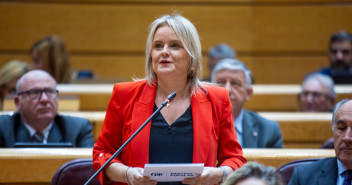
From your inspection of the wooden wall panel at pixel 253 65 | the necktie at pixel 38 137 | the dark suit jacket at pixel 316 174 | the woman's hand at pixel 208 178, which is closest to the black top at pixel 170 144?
the woman's hand at pixel 208 178

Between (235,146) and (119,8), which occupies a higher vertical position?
(119,8)

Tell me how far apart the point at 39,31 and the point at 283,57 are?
2.72 metres

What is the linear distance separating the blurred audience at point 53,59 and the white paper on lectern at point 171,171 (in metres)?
2.95

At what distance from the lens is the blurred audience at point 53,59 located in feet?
15.4

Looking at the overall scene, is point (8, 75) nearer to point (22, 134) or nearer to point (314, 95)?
point (22, 134)

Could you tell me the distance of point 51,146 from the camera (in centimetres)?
288

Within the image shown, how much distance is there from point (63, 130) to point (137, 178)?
1.48 meters

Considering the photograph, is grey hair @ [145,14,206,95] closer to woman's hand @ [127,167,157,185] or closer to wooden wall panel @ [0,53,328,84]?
woman's hand @ [127,167,157,185]

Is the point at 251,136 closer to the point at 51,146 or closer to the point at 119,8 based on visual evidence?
the point at 51,146

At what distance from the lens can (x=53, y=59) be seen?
4.73 metres

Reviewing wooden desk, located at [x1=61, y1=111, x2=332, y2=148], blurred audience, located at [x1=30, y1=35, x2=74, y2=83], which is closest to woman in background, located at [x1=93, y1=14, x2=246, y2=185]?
wooden desk, located at [x1=61, y1=111, x2=332, y2=148]

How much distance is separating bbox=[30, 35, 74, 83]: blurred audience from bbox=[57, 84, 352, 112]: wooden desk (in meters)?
0.20

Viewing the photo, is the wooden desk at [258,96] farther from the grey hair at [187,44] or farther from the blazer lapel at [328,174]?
the grey hair at [187,44]

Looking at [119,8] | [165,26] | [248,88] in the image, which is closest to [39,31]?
[119,8]
